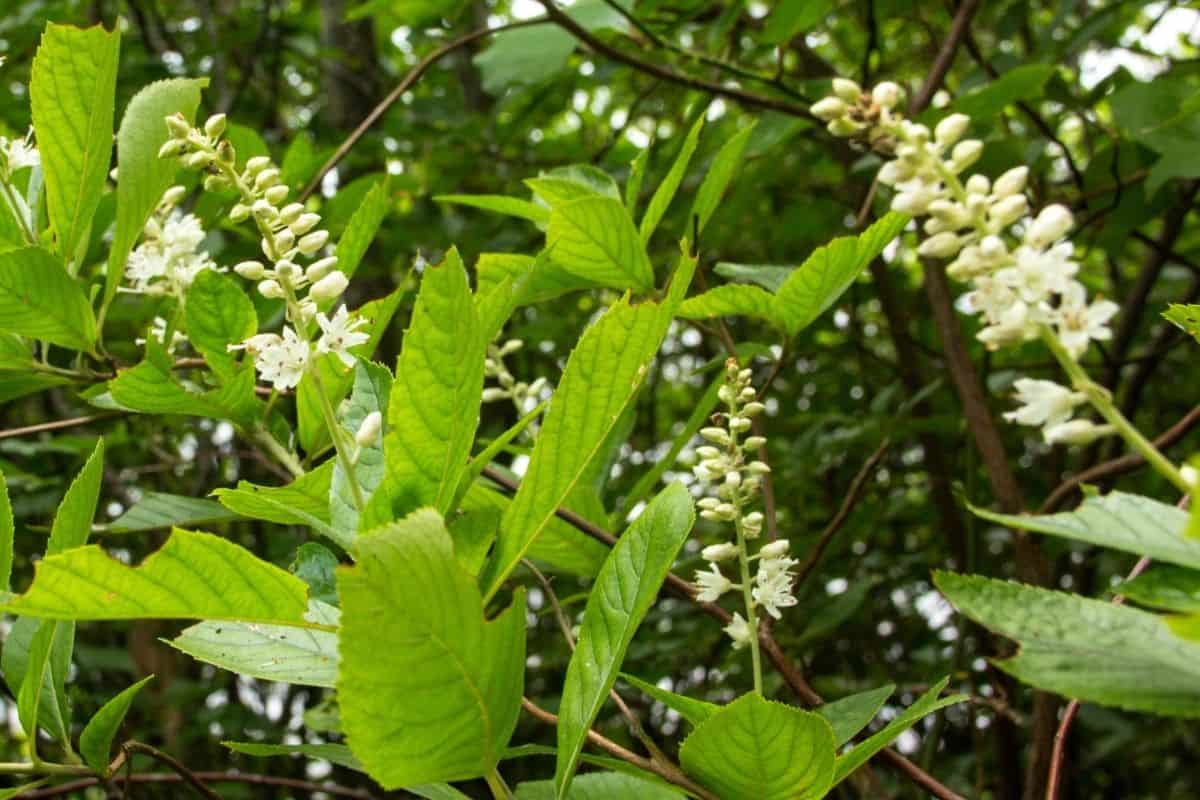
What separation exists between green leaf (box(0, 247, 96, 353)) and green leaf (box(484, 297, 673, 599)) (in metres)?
0.71

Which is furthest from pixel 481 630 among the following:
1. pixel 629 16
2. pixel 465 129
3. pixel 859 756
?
pixel 465 129

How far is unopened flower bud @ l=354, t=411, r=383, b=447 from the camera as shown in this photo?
Result: 1189 millimetres

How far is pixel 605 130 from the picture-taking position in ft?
17.5

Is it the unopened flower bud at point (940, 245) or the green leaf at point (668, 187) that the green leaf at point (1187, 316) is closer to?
the unopened flower bud at point (940, 245)

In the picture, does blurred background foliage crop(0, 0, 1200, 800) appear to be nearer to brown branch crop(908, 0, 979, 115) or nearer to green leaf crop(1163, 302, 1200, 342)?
brown branch crop(908, 0, 979, 115)

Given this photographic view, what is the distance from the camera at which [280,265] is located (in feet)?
3.94

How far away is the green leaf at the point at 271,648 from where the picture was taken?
3.61 ft

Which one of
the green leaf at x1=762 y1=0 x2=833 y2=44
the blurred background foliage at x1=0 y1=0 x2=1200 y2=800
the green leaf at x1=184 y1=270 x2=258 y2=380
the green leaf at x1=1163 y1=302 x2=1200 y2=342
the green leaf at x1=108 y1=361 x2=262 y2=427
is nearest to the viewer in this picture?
the green leaf at x1=1163 y1=302 x2=1200 y2=342

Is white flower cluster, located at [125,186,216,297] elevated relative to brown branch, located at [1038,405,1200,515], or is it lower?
elevated

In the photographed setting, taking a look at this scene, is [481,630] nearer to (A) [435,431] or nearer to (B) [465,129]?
(A) [435,431]

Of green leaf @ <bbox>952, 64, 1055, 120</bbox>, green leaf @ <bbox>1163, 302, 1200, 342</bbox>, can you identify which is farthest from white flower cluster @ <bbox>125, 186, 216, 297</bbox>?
green leaf @ <bbox>952, 64, 1055, 120</bbox>

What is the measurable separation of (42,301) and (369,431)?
1.73ft

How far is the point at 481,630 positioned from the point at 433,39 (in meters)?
3.87

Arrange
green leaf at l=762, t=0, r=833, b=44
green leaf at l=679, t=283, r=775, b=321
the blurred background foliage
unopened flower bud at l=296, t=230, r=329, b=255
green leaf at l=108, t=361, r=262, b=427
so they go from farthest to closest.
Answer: the blurred background foliage
green leaf at l=762, t=0, r=833, b=44
green leaf at l=679, t=283, r=775, b=321
green leaf at l=108, t=361, r=262, b=427
unopened flower bud at l=296, t=230, r=329, b=255
